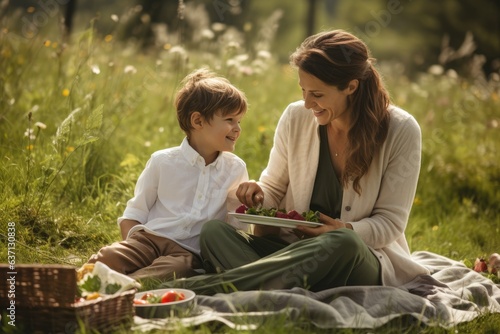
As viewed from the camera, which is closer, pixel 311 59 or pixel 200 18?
pixel 311 59

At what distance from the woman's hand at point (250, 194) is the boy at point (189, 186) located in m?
0.13

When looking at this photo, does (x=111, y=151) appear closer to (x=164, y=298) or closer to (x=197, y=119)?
(x=197, y=119)

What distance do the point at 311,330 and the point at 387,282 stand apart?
82 centimetres

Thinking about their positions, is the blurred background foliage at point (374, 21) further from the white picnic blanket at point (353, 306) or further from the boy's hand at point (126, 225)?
the white picnic blanket at point (353, 306)

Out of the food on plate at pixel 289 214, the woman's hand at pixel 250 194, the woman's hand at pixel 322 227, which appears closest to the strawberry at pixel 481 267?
the woman's hand at pixel 322 227

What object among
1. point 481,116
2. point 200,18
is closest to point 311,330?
point 200,18

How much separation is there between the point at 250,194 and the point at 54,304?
145cm

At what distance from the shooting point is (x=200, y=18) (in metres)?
7.07

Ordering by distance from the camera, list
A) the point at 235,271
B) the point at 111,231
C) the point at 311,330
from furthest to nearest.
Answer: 1. the point at 111,231
2. the point at 235,271
3. the point at 311,330

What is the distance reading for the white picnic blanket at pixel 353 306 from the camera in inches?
134

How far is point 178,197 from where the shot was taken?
437cm

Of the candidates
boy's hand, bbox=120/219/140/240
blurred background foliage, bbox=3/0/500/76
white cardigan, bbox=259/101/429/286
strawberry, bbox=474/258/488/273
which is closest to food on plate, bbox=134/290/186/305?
boy's hand, bbox=120/219/140/240

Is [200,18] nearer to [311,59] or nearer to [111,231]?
[111,231]

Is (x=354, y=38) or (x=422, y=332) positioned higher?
(x=354, y=38)
